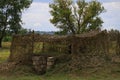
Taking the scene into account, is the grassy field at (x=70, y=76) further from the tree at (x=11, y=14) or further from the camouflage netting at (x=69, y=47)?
the tree at (x=11, y=14)

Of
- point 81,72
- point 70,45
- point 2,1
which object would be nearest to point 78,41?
point 70,45

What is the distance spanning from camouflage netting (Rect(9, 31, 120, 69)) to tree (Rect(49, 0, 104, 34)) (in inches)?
1387

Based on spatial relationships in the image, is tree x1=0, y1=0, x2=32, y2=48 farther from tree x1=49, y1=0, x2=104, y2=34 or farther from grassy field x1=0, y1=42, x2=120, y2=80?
grassy field x1=0, y1=42, x2=120, y2=80

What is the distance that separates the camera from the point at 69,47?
64.8 feet

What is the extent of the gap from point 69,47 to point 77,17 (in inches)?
1481

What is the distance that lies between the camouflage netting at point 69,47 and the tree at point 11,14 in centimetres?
3508

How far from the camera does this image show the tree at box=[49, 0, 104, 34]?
2208 inches

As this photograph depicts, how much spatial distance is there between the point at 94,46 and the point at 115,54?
2.57 meters

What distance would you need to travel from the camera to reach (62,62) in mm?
19344

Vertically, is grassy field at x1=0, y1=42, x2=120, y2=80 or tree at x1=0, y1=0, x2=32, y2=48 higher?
tree at x1=0, y1=0, x2=32, y2=48

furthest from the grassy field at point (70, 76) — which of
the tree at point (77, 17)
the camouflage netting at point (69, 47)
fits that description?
the tree at point (77, 17)

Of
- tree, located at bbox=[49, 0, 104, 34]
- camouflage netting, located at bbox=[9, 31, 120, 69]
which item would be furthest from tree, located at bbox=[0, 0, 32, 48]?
camouflage netting, located at bbox=[9, 31, 120, 69]

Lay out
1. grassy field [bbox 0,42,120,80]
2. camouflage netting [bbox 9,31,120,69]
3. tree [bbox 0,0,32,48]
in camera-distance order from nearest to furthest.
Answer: grassy field [bbox 0,42,120,80] → camouflage netting [bbox 9,31,120,69] → tree [bbox 0,0,32,48]

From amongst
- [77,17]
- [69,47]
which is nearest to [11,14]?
[77,17]
